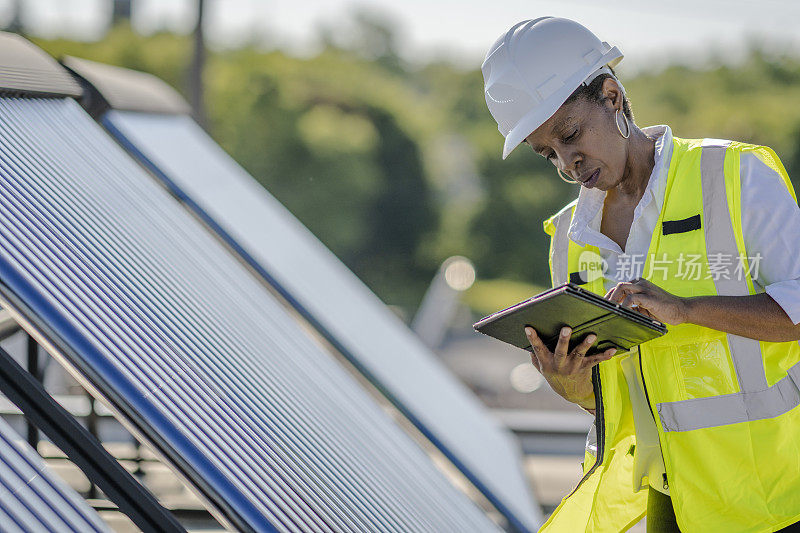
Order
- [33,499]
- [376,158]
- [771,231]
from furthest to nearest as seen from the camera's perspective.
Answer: [376,158]
[771,231]
[33,499]

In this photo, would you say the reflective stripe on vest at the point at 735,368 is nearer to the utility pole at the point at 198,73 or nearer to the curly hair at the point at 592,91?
the curly hair at the point at 592,91

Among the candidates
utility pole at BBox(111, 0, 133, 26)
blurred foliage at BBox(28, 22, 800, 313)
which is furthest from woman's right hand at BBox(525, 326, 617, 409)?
utility pole at BBox(111, 0, 133, 26)

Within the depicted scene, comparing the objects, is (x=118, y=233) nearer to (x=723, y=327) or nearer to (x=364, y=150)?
(x=723, y=327)

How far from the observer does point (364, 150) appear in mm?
35188

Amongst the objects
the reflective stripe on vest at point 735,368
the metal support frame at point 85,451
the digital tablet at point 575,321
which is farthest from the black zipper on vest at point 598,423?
the metal support frame at point 85,451

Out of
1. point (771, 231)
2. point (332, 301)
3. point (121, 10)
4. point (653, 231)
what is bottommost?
point (771, 231)

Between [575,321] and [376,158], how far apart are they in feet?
113

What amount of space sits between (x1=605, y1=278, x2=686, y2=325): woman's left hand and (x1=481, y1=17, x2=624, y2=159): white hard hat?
0.42 meters

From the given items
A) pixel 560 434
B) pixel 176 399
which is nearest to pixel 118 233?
pixel 176 399

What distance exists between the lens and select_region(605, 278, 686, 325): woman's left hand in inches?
78.2

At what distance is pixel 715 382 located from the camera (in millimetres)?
2088

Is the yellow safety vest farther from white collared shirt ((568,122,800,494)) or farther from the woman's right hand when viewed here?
the woman's right hand

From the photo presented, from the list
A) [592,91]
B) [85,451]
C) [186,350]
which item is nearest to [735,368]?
[592,91]

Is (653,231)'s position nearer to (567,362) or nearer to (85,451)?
(567,362)
